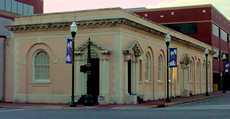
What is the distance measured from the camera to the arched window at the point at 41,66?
1665 inches

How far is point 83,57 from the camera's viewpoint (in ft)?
132

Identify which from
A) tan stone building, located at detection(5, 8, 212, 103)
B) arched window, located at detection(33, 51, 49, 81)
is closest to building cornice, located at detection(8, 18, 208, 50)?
tan stone building, located at detection(5, 8, 212, 103)

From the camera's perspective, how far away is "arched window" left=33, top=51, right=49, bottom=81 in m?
42.3

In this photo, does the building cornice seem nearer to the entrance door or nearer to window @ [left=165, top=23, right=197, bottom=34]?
the entrance door

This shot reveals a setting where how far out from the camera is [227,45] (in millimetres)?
94500

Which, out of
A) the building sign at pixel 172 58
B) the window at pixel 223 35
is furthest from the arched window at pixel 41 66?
the window at pixel 223 35

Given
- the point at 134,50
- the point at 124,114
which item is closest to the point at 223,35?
the point at 134,50

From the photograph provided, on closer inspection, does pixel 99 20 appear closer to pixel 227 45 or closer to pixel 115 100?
pixel 115 100

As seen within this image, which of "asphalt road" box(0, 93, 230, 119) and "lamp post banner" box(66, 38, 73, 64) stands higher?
"lamp post banner" box(66, 38, 73, 64)

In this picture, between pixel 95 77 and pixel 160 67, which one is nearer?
pixel 95 77

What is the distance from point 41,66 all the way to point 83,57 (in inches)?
162

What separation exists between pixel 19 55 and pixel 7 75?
6.19ft

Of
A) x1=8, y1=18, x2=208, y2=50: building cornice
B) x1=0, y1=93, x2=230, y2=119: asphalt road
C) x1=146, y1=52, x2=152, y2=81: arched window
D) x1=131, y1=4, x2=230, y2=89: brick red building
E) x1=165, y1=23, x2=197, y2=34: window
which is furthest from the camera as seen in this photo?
x1=165, y1=23, x2=197, y2=34: window

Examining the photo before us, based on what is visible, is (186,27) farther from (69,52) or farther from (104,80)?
(69,52)
